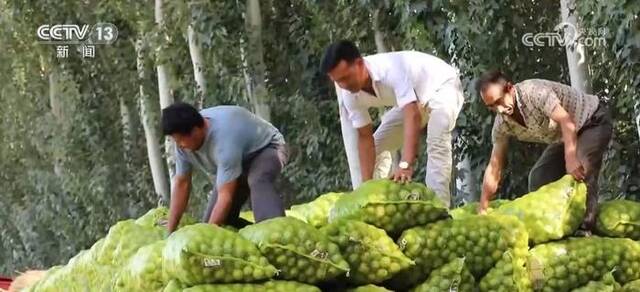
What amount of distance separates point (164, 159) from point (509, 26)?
26.3ft

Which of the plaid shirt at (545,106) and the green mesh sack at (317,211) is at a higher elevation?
the plaid shirt at (545,106)

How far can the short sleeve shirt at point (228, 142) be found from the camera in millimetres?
5285

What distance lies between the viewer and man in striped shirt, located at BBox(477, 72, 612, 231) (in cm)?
520

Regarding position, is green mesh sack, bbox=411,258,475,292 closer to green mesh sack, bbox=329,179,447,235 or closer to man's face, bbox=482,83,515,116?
green mesh sack, bbox=329,179,447,235

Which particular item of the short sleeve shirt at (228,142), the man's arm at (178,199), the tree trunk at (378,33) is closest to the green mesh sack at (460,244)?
the short sleeve shirt at (228,142)

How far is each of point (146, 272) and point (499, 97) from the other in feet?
6.46

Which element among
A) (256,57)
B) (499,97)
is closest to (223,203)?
(499,97)

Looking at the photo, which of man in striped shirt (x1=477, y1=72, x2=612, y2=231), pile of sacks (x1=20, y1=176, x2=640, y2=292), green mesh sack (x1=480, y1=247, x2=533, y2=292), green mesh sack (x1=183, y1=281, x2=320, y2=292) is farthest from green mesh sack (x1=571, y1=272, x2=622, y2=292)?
green mesh sack (x1=183, y1=281, x2=320, y2=292)

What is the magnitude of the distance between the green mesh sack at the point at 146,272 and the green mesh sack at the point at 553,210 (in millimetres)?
1579

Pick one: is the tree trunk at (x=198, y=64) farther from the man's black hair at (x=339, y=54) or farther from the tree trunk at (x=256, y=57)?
the man's black hair at (x=339, y=54)

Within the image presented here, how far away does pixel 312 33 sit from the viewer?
12562mm

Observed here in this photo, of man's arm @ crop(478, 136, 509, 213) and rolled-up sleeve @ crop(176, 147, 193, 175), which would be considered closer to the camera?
man's arm @ crop(478, 136, 509, 213)

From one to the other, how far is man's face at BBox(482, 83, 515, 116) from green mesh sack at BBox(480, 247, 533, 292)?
935 mm

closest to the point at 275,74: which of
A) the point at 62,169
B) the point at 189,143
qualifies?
the point at 62,169
